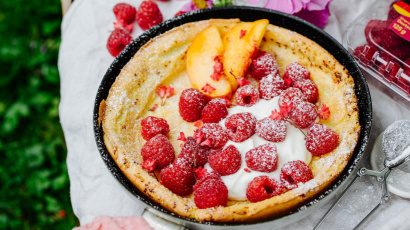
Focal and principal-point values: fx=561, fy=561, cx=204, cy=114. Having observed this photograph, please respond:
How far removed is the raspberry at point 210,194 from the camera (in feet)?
4.41

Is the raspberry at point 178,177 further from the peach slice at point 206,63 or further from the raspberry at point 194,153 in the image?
the peach slice at point 206,63

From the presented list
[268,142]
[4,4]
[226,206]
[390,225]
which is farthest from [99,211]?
[4,4]

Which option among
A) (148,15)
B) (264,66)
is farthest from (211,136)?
(148,15)

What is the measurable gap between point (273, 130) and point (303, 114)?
0.10 meters

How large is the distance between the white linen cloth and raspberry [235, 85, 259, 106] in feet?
1.14

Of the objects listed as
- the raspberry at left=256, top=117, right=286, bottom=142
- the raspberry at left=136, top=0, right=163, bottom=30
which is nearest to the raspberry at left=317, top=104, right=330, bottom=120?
the raspberry at left=256, top=117, right=286, bottom=142

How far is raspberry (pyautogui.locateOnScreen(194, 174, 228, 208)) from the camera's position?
4.41ft

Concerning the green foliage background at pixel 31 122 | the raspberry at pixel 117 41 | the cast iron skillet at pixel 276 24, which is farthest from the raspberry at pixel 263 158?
the green foliage background at pixel 31 122

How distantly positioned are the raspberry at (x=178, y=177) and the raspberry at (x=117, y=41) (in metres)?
0.53

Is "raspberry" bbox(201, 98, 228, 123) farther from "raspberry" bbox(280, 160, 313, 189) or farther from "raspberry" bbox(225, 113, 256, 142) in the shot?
"raspberry" bbox(280, 160, 313, 189)

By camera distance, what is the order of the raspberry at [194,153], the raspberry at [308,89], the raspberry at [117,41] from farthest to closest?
the raspberry at [117,41]
the raspberry at [308,89]
the raspberry at [194,153]

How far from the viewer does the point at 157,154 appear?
145 centimetres

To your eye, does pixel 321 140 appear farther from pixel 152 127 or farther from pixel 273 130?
pixel 152 127

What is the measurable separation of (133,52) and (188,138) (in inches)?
14.3
